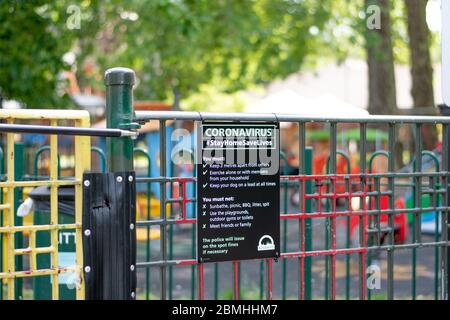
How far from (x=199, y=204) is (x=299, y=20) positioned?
12.9 m

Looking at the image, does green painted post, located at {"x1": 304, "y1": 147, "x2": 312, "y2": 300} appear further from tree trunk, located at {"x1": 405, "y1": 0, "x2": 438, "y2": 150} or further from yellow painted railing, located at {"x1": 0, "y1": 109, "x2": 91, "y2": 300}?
tree trunk, located at {"x1": 405, "y1": 0, "x2": 438, "y2": 150}

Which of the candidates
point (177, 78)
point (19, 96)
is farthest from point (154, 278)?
point (177, 78)

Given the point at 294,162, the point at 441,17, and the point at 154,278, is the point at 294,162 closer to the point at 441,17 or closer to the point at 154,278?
the point at 154,278

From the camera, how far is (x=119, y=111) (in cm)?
368

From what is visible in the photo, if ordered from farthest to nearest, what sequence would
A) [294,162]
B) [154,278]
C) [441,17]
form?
[294,162], [154,278], [441,17]

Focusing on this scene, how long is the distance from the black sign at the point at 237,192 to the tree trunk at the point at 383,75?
43.4 feet

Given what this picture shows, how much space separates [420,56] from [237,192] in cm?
1375

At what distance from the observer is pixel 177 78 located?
84.7 feet

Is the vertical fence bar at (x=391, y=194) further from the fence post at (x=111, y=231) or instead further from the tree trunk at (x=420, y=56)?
the tree trunk at (x=420, y=56)

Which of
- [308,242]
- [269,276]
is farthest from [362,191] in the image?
[269,276]

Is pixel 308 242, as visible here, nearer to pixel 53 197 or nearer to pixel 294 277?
pixel 53 197

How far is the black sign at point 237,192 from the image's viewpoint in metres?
4.05

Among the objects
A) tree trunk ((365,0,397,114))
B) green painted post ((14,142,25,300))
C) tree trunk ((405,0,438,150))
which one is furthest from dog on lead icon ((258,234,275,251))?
tree trunk ((405,0,438,150))

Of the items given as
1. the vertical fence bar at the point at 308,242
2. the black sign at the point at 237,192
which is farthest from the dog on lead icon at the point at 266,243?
the vertical fence bar at the point at 308,242
